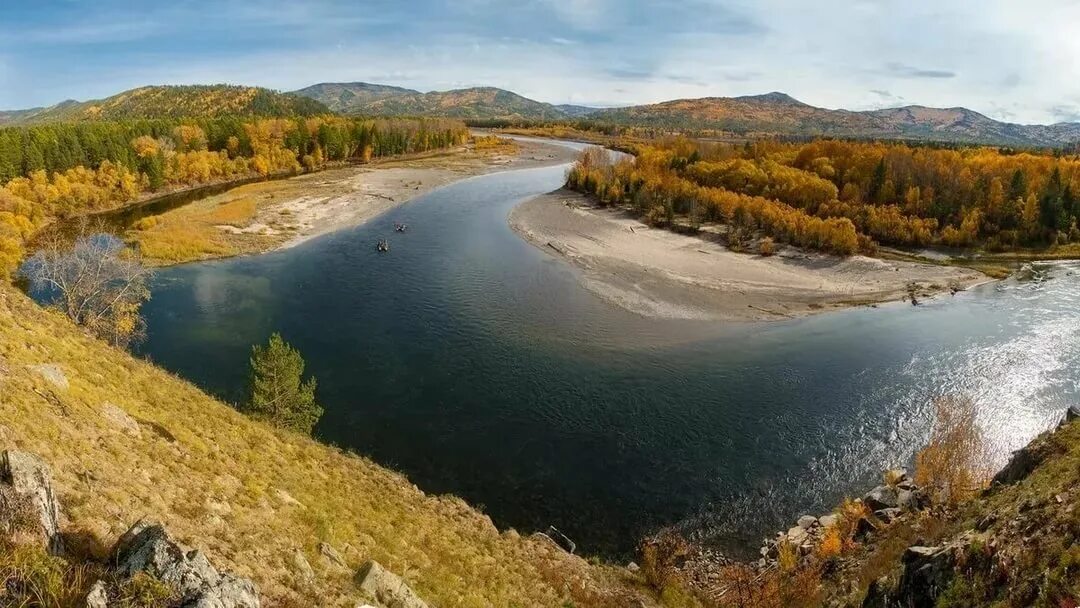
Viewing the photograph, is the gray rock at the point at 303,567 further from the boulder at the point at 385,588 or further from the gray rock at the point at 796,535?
the gray rock at the point at 796,535

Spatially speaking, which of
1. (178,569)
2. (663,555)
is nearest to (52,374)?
(178,569)

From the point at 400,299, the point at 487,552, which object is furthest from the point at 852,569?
the point at 400,299

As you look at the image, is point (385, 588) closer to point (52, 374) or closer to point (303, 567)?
point (303, 567)

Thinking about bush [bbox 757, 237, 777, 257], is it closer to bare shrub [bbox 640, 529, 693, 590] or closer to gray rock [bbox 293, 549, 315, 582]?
bare shrub [bbox 640, 529, 693, 590]

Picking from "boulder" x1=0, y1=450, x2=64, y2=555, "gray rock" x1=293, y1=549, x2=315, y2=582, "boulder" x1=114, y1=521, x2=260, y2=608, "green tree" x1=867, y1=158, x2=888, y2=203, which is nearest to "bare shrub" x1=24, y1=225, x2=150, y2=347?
"gray rock" x1=293, y1=549, x2=315, y2=582

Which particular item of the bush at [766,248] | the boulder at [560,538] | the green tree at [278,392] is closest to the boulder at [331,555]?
the boulder at [560,538]

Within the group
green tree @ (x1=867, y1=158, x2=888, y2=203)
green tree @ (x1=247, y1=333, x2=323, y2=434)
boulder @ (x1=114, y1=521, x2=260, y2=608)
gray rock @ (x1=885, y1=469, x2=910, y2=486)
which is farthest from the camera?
green tree @ (x1=867, y1=158, x2=888, y2=203)
